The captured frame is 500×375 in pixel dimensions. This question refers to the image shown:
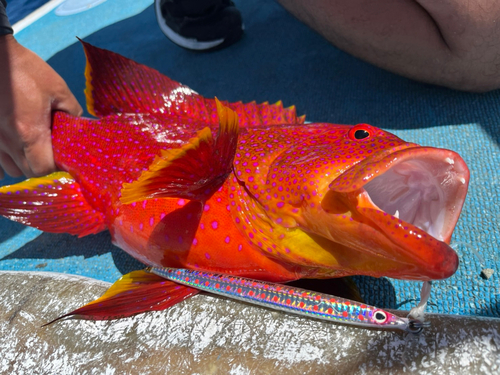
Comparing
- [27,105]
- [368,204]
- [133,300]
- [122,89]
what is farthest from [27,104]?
[368,204]

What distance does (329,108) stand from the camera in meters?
2.42

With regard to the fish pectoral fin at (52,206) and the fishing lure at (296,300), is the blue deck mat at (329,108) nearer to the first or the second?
the fish pectoral fin at (52,206)

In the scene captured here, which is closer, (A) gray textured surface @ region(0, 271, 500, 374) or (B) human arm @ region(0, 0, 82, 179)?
(A) gray textured surface @ region(0, 271, 500, 374)

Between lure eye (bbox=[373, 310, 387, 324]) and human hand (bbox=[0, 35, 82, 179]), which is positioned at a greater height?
human hand (bbox=[0, 35, 82, 179])

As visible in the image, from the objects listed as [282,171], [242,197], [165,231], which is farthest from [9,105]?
[282,171]

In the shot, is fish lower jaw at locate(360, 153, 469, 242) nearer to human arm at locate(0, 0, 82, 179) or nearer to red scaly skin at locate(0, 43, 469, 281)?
red scaly skin at locate(0, 43, 469, 281)

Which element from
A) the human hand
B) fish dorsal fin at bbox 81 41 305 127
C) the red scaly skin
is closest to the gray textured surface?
the red scaly skin

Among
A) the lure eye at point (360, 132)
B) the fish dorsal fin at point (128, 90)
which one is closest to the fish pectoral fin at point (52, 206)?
the fish dorsal fin at point (128, 90)

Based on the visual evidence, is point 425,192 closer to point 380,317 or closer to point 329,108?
point 380,317

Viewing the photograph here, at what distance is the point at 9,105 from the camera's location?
175cm

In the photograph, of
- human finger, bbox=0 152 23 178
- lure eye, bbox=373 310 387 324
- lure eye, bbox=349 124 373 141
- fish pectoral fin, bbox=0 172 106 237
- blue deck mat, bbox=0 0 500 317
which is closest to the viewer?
lure eye, bbox=373 310 387 324

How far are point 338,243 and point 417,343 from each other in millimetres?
295

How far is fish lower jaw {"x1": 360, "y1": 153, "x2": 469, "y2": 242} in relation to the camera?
864mm

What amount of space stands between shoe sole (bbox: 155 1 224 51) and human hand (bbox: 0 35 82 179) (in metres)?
1.65
